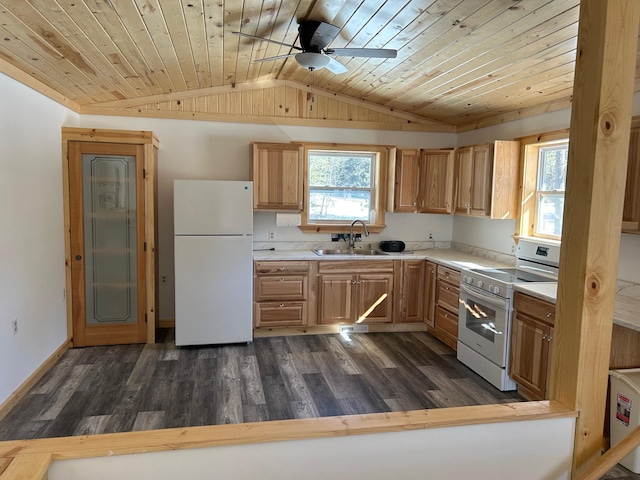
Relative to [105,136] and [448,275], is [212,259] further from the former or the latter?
[448,275]

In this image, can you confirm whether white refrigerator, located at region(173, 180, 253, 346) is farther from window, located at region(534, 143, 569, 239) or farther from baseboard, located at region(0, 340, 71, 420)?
window, located at region(534, 143, 569, 239)

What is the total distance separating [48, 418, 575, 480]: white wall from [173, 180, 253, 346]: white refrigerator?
3.01 m

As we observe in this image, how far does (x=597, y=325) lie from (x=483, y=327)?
219 centimetres

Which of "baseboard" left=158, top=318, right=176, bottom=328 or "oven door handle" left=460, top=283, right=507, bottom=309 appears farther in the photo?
"baseboard" left=158, top=318, right=176, bottom=328

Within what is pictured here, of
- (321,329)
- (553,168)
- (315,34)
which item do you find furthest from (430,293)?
(315,34)

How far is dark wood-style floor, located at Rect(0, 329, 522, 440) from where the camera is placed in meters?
2.96

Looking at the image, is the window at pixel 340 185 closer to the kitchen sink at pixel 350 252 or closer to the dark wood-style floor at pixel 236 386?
the kitchen sink at pixel 350 252

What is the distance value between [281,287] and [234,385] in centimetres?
132

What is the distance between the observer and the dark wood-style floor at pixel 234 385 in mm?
2965

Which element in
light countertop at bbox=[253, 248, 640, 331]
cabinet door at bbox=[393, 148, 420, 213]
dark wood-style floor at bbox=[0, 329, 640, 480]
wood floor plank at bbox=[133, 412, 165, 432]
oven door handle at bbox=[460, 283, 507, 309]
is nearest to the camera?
light countertop at bbox=[253, 248, 640, 331]

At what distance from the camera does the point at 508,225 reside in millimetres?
4465

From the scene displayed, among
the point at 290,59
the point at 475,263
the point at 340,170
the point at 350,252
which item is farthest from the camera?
the point at 340,170

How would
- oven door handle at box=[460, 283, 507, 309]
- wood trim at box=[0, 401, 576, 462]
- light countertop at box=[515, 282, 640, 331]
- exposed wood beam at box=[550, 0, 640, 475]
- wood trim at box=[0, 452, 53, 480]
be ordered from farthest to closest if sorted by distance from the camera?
oven door handle at box=[460, 283, 507, 309], light countertop at box=[515, 282, 640, 331], exposed wood beam at box=[550, 0, 640, 475], wood trim at box=[0, 401, 576, 462], wood trim at box=[0, 452, 53, 480]

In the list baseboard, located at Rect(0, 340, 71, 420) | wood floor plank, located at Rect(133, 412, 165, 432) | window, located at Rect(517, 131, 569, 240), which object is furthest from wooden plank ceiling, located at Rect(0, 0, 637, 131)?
wood floor plank, located at Rect(133, 412, 165, 432)
